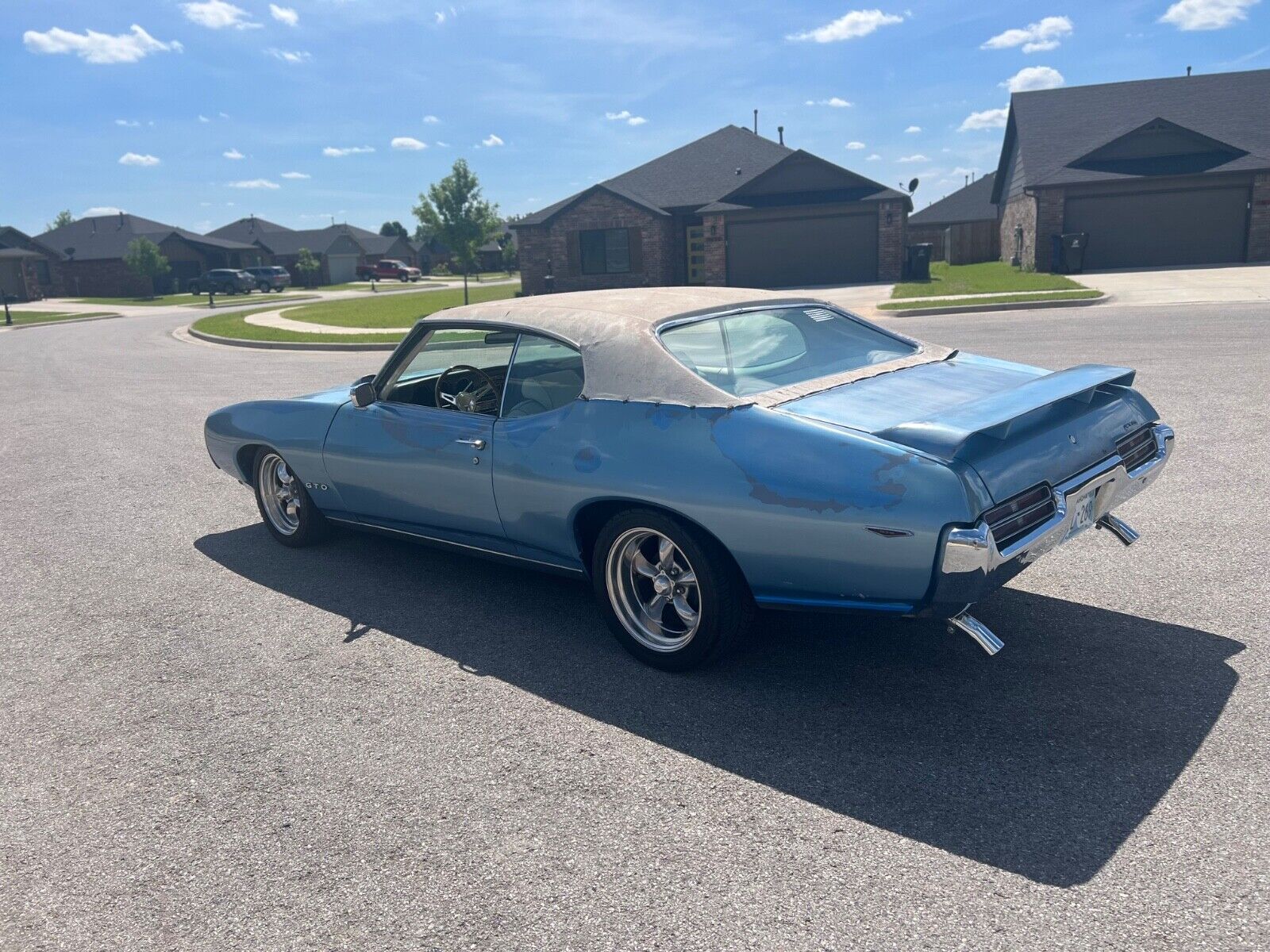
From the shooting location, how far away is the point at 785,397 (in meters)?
3.81

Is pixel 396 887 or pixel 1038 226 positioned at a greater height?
pixel 1038 226

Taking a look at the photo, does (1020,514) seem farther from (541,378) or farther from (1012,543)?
(541,378)

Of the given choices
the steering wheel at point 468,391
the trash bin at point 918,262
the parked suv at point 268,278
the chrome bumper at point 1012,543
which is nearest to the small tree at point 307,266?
the parked suv at point 268,278

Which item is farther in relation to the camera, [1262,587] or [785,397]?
[1262,587]

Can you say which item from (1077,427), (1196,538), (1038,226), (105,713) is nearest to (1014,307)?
(1038,226)

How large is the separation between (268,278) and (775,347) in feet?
207

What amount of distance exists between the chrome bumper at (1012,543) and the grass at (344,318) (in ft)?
55.7

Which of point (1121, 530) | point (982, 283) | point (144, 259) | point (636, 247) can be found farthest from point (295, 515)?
point (144, 259)

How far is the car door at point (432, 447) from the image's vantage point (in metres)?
4.55

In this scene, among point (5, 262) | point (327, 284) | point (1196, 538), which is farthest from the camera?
point (327, 284)

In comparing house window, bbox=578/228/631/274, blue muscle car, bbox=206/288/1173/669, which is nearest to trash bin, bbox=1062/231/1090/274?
house window, bbox=578/228/631/274

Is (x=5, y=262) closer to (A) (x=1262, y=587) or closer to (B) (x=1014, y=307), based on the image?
(B) (x=1014, y=307)

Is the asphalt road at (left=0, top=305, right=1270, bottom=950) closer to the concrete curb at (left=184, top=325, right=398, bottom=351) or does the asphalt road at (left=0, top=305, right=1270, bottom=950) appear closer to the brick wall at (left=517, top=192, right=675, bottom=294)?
the concrete curb at (left=184, top=325, right=398, bottom=351)

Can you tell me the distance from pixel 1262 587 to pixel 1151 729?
163 cm
